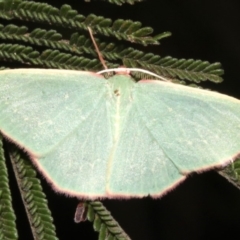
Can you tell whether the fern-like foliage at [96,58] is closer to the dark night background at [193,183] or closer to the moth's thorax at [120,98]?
Result: the moth's thorax at [120,98]

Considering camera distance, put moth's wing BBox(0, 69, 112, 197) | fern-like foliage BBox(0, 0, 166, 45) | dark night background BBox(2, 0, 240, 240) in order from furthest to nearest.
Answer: dark night background BBox(2, 0, 240, 240), fern-like foliage BBox(0, 0, 166, 45), moth's wing BBox(0, 69, 112, 197)

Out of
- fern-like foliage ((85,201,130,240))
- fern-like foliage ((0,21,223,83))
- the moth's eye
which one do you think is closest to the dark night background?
fern-like foliage ((0,21,223,83))

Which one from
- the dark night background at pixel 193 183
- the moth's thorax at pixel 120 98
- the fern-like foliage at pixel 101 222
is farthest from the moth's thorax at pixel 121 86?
the dark night background at pixel 193 183

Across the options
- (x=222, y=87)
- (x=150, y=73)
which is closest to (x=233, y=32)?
(x=222, y=87)

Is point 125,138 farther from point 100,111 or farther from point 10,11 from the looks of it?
point 10,11

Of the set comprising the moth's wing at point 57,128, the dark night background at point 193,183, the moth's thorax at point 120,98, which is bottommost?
the dark night background at point 193,183

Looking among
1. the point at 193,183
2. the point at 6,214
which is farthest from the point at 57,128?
the point at 193,183

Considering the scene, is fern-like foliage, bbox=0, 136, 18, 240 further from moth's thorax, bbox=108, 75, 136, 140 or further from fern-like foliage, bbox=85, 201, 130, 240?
moth's thorax, bbox=108, 75, 136, 140

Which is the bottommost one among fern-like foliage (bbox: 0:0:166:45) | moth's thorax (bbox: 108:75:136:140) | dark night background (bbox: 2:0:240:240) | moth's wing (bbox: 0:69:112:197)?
dark night background (bbox: 2:0:240:240)
